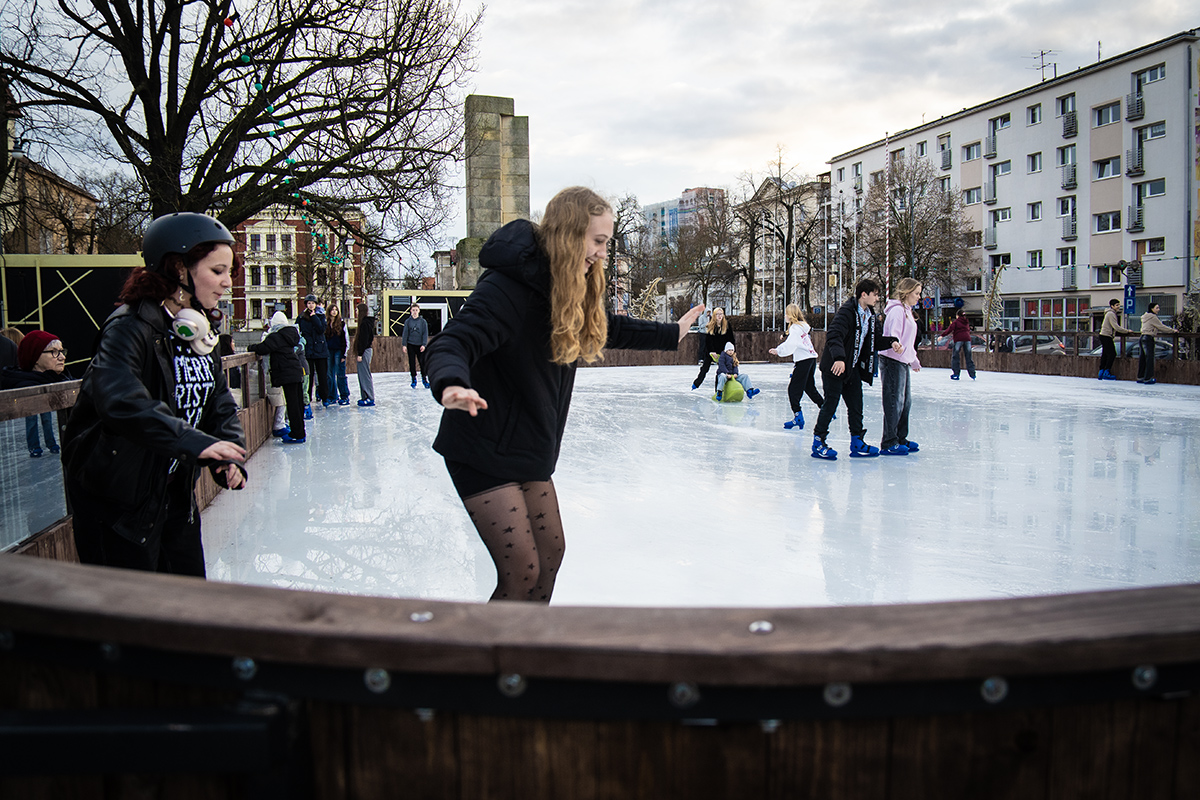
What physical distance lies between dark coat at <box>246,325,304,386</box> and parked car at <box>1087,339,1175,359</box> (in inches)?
646

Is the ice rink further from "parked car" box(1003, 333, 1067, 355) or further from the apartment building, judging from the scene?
the apartment building

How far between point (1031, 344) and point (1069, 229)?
23.1m

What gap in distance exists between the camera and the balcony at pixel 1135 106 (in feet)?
115

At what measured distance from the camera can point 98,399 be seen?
207cm

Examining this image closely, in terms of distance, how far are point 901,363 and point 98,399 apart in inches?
284

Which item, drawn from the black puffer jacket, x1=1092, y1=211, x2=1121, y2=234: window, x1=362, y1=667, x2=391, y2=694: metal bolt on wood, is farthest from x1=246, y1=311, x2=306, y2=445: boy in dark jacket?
x1=1092, y1=211, x2=1121, y2=234: window

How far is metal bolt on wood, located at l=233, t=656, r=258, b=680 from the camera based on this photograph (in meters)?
0.89

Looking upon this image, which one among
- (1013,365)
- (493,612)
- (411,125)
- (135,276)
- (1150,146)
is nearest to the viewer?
(493,612)

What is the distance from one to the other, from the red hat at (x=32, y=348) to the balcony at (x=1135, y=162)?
40591mm

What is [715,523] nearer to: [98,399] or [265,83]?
[98,399]

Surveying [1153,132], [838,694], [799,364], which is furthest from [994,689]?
[1153,132]

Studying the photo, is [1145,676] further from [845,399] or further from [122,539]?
[845,399]

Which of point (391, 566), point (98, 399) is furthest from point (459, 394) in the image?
point (391, 566)

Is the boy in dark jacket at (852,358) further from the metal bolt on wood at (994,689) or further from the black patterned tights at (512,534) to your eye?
the metal bolt on wood at (994,689)
